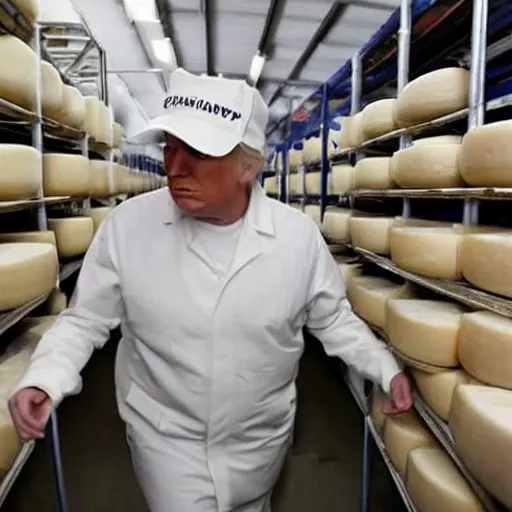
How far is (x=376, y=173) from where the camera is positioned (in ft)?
7.30

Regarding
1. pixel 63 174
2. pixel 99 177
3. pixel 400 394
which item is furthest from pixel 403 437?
pixel 99 177

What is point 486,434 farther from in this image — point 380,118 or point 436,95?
point 380,118

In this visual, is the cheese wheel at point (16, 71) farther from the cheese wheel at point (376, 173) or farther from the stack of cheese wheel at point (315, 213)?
the stack of cheese wheel at point (315, 213)

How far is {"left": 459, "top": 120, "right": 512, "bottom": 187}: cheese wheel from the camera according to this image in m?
1.20

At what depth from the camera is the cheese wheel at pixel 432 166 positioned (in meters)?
1.59

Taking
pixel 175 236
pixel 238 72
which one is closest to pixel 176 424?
pixel 175 236

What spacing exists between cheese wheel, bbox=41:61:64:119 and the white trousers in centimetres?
155

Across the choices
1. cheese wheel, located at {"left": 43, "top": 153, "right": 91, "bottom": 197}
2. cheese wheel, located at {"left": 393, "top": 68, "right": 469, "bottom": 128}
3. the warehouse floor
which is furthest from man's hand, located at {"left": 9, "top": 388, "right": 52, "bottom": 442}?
cheese wheel, located at {"left": 43, "top": 153, "right": 91, "bottom": 197}

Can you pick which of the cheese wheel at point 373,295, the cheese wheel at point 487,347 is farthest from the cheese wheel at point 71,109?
the cheese wheel at point 487,347

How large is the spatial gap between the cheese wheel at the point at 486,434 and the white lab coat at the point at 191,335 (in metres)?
0.40

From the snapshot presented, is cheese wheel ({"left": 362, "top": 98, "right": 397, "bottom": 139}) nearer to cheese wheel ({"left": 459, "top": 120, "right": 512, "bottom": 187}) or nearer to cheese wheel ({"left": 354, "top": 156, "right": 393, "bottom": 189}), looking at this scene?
cheese wheel ({"left": 354, "top": 156, "right": 393, "bottom": 189})

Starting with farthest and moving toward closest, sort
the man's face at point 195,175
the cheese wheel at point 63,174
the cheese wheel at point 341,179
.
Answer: the cheese wheel at point 341,179, the cheese wheel at point 63,174, the man's face at point 195,175

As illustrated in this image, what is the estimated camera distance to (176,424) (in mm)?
1210

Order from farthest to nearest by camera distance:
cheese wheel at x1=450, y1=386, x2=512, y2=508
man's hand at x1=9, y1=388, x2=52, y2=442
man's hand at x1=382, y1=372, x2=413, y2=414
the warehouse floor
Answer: the warehouse floor → man's hand at x1=382, y1=372, x2=413, y2=414 → man's hand at x1=9, y1=388, x2=52, y2=442 → cheese wheel at x1=450, y1=386, x2=512, y2=508
